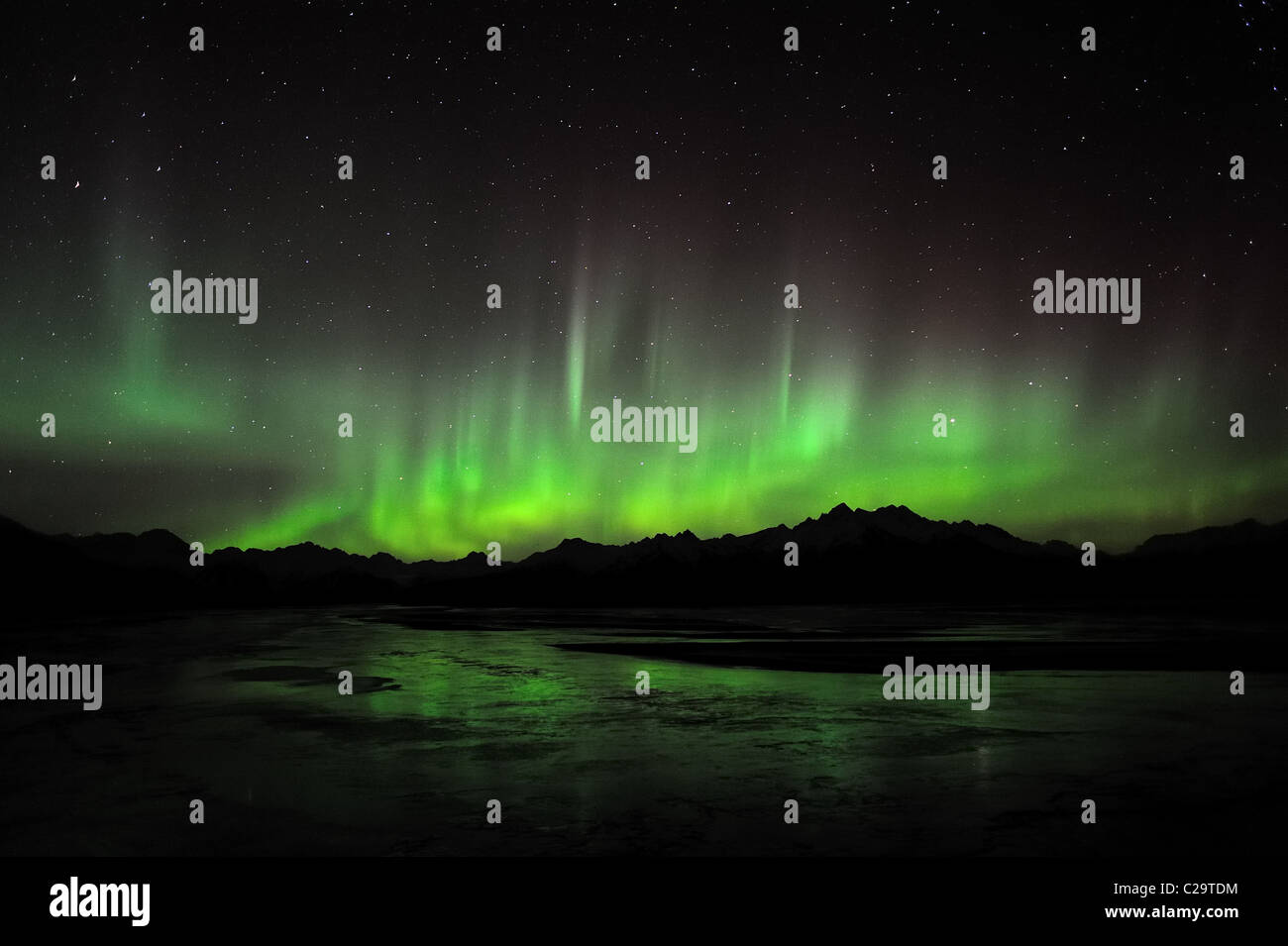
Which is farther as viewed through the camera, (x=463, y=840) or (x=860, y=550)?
(x=860, y=550)

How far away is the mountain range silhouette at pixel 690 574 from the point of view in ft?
395

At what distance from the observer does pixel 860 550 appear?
192 m

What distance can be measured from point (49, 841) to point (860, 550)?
192 m

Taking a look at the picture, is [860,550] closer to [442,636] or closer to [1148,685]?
[442,636]

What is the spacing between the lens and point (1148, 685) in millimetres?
18094

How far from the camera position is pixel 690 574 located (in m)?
161

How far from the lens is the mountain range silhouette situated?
12050cm
